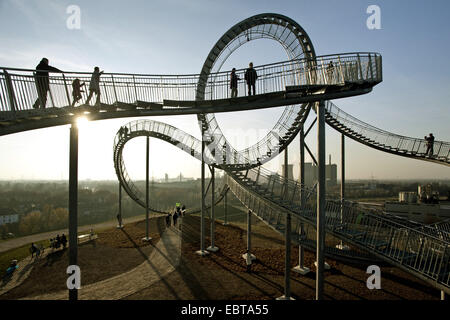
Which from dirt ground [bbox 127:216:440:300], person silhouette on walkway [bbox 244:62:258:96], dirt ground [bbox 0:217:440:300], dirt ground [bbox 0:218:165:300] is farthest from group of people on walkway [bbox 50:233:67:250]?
person silhouette on walkway [bbox 244:62:258:96]

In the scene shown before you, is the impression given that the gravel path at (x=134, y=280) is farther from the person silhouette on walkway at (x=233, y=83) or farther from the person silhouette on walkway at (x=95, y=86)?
the person silhouette on walkway at (x=233, y=83)

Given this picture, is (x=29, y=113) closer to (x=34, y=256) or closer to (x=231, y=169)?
(x=231, y=169)

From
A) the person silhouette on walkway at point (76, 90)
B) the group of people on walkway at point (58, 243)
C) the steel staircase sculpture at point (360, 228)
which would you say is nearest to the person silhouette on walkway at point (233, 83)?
the steel staircase sculpture at point (360, 228)

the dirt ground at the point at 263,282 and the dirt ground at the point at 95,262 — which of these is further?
the dirt ground at the point at 95,262

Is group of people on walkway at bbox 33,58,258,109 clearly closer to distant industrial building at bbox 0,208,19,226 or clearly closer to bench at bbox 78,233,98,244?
bench at bbox 78,233,98,244

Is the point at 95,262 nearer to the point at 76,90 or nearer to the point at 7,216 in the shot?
the point at 76,90
